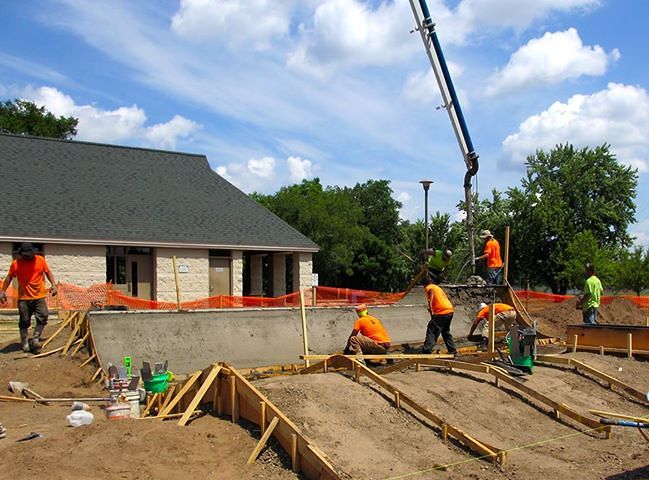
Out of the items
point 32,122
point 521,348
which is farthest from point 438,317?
point 32,122

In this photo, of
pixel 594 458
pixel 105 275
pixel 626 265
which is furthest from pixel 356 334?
pixel 626 265

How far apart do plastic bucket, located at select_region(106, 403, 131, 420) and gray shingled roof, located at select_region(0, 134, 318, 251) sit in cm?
1580

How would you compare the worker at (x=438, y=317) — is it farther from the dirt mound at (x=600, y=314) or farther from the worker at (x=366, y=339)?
the dirt mound at (x=600, y=314)

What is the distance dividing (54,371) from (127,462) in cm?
581

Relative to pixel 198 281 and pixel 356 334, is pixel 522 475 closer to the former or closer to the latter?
pixel 356 334

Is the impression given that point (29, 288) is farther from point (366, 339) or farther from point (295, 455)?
point (295, 455)

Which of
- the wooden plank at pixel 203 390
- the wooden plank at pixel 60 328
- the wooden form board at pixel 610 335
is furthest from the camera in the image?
the wooden form board at pixel 610 335

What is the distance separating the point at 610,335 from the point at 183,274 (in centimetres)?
1665

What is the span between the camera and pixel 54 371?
11.7 metres

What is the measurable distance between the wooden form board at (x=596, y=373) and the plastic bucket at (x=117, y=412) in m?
7.41

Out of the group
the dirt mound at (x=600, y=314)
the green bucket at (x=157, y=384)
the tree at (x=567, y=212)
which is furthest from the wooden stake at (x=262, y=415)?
the tree at (x=567, y=212)

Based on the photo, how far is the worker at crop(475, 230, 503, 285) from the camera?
16531mm

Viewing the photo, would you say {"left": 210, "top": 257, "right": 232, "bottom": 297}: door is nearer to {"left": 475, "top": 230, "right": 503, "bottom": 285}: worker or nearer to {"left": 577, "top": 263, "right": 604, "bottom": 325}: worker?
{"left": 475, "top": 230, "right": 503, "bottom": 285}: worker

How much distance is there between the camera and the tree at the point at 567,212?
42.0 metres
